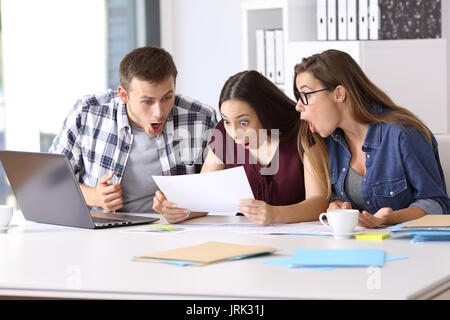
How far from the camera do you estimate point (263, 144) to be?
2604 millimetres

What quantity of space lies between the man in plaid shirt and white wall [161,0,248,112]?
1.72 metres

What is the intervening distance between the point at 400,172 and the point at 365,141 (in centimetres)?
15

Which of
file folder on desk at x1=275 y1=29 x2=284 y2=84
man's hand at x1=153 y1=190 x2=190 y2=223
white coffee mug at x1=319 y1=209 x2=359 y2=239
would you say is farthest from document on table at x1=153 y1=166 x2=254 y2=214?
file folder on desk at x1=275 y1=29 x2=284 y2=84

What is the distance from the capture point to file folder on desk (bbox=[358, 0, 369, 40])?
3.49 meters

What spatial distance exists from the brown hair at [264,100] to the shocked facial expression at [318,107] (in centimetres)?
20

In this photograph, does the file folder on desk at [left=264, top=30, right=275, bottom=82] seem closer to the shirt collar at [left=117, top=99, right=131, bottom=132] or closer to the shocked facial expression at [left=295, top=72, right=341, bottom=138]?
the shirt collar at [left=117, top=99, right=131, bottom=132]

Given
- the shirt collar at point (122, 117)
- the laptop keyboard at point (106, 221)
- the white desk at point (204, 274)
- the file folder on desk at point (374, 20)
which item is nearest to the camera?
the white desk at point (204, 274)

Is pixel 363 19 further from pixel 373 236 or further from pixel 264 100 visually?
pixel 373 236

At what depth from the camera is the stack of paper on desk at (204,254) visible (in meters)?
1.60

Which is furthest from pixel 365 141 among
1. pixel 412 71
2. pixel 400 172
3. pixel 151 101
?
pixel 412 71

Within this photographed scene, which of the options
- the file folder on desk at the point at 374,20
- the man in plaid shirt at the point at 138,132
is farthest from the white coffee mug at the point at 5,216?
the file folder on desk at the point at 374,20

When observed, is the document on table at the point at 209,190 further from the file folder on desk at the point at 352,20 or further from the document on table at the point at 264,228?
the file folder on desk at the point at 352,20
